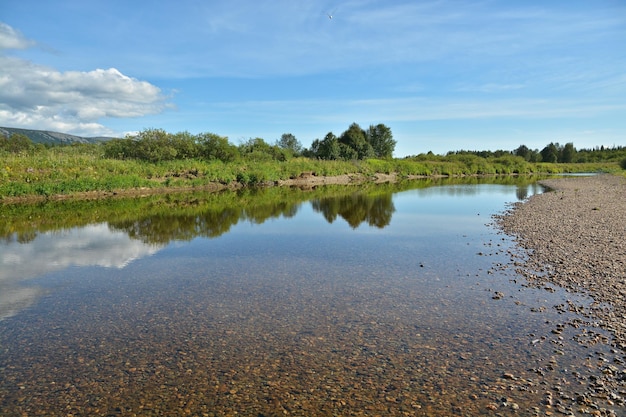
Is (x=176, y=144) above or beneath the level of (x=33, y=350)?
above

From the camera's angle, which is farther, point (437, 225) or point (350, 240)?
point (437, 225)

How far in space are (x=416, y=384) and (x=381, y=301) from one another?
3.37 metres

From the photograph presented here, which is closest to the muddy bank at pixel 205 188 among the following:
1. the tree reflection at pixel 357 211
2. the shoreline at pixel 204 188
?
the shoreline at pixel 204 188

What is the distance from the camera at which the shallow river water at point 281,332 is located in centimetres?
552

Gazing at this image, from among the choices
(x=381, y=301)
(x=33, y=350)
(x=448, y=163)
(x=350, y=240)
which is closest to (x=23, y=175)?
(x=350, y=240)

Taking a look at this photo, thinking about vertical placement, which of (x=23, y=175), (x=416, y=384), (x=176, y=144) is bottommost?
(x=416, y=384)

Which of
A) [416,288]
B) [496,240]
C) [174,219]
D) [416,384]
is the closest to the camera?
[416,384]

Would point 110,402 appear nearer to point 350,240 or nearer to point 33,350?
point 33,350

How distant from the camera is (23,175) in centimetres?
3066

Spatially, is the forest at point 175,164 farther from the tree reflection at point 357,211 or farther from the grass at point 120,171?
the tree reflection at point 357,211

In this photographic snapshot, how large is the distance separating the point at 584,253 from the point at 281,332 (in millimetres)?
10089

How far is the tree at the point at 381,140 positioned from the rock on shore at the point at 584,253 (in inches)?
2954

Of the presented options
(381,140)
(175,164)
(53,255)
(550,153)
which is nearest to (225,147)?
(175,164)

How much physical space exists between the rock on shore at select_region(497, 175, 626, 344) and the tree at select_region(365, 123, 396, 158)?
246 ft
